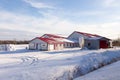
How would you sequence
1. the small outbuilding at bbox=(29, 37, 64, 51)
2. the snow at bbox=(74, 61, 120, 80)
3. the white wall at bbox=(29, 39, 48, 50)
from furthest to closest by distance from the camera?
1. the white wall at bbox=(29, 39, 48, 50)
2. the small outbuilding at bbox=(29, 37, 64, 51)
3. the snow at bbox=(74, 61, 120, 80)

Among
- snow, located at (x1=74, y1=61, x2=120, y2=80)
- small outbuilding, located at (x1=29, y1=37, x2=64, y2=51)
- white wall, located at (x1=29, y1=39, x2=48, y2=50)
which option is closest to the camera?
snow, located at (x1=74, y1=61, x2=120, y2=80)

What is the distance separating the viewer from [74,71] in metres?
16.8

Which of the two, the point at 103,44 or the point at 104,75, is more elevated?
the point at 103,44

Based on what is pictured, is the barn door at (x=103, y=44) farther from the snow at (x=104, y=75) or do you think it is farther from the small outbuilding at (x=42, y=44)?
the snow at (x=104, y=75)

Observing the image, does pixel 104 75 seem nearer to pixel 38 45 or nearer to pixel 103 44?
pixel 38 45

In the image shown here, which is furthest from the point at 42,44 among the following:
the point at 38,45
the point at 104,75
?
the point at 104,75

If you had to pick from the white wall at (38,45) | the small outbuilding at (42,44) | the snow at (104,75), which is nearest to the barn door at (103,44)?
the small outbuilding at (42,44)

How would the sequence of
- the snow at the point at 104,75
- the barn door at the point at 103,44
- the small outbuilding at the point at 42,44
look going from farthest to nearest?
1. the barn door at the point at 103,44
2. the small outbuilding at the point at 42,44
3. the snow at the point at 104,75

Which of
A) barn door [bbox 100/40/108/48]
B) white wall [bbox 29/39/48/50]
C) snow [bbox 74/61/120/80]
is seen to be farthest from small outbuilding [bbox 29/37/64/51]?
snow [bbox 74/61/120/80]

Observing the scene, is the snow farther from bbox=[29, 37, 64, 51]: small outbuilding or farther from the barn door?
the barn door

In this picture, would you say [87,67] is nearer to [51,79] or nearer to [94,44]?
[51,79]

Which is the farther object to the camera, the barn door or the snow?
the barn door

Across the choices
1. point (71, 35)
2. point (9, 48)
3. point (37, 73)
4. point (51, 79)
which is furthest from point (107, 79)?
point (71, 35)

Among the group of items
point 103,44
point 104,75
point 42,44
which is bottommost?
point 104,75
